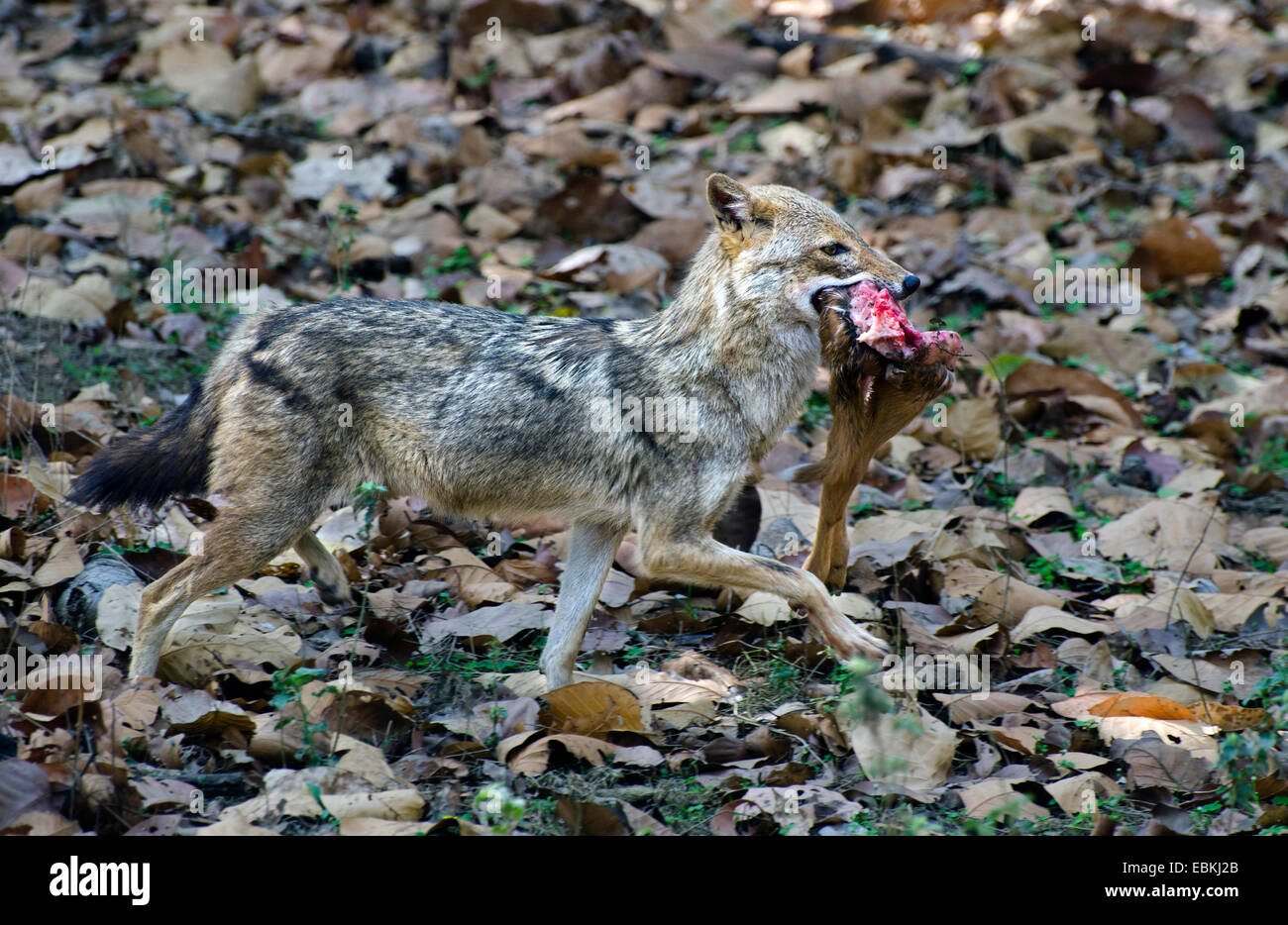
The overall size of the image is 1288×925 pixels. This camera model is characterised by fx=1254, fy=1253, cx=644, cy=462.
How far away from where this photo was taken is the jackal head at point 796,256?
5.77 metres

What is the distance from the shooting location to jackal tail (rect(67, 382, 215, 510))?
588 centimetres

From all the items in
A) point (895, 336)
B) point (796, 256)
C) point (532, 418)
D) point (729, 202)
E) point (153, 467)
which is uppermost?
point (729, 202)

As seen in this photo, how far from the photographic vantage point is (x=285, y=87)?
11.7 m

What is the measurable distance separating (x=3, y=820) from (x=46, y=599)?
1850 millimetres

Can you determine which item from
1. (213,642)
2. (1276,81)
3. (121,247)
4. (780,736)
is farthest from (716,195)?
(1276,81)

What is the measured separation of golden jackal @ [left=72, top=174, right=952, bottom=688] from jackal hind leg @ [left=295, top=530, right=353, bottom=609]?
0.57 metres

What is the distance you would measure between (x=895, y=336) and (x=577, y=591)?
1.92 m

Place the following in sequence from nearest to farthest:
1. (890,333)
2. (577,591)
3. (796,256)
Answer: (890,333), (796,256), (577,591)

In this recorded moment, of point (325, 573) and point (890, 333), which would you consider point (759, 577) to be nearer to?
point (890, 333)

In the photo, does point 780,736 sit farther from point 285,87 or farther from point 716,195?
point 285,87

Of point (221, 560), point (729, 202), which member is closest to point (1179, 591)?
point (729, 202)

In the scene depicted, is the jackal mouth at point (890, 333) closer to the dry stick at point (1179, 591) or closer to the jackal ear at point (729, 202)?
the jackal ear at point (729, 202)

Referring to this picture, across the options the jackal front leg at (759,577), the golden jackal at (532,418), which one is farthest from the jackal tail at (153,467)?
the jackal front leg at (759,577)

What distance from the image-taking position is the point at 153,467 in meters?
5.95
